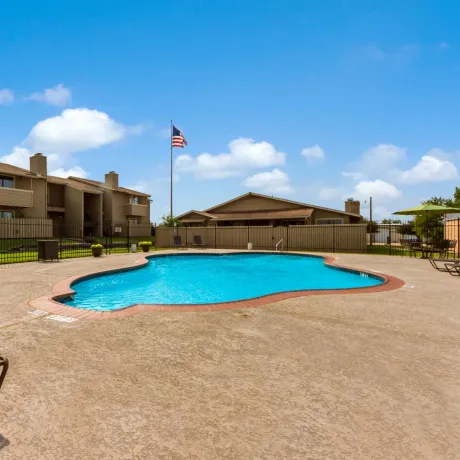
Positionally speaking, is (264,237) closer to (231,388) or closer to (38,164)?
(231,388)

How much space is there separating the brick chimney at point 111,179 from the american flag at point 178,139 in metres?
10.8

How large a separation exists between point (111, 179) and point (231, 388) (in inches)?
1535

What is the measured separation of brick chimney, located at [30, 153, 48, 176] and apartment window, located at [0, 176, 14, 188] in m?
3.11

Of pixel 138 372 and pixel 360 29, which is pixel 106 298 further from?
pixel 360 29

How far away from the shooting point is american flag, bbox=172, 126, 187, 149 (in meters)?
32.0

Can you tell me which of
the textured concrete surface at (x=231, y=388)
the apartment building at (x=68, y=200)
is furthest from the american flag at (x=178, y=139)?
the textured concrete surface at (x=231, y=388)

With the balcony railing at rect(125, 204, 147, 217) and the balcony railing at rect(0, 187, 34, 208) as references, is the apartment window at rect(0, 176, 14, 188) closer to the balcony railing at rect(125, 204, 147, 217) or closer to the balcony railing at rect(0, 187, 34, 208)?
the balcony railing at rect(0, 187, 34, 208)

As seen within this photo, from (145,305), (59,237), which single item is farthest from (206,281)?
(59,237)

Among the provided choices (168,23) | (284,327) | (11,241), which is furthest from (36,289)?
(11,241)

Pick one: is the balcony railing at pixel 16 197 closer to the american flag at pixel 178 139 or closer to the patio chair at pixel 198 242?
the american flag at pixel 178 139

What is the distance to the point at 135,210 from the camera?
125 ft

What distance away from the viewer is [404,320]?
5535 millimetres

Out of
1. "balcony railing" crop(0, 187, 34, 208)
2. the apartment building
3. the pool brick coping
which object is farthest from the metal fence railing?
the pool brick coping

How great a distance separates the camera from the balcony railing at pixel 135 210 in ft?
123
